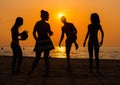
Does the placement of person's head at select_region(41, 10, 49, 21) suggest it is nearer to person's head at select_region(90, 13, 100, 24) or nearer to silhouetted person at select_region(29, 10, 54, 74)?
silhouetted person at select_region(29, 10, 54, 74)

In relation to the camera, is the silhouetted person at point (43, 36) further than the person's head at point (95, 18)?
No

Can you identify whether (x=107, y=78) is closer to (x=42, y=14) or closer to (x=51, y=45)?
(x=51, y=45)

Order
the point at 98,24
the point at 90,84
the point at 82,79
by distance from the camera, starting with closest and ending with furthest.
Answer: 1. the point at 90,84
2. the point at 82,79
3. the point at 98,24

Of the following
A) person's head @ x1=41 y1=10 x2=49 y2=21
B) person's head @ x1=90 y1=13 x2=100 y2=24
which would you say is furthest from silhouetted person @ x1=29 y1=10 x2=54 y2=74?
person's head @ x1=90 y1=13 x2=100 y2=24

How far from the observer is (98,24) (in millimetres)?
13656

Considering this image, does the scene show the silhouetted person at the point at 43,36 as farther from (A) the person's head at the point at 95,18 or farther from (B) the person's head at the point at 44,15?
(A) the person's head at the point at 95,18

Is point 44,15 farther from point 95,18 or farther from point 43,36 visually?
point 95,18

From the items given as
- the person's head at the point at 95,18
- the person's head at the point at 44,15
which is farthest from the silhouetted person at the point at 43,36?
the person's head at the point at 95,18

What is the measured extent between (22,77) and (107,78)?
2.76 m

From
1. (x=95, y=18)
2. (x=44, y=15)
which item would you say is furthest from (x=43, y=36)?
(x=95, y=18)

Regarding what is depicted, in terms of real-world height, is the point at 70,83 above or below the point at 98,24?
below

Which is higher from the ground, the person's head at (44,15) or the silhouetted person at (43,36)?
the person's head at (44,15)

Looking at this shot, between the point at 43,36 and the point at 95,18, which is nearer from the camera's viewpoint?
the point at 43,36

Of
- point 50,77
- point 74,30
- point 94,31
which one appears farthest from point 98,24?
point 50,77
